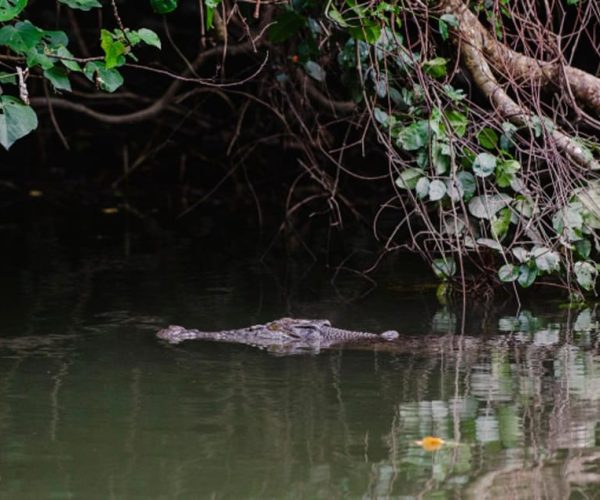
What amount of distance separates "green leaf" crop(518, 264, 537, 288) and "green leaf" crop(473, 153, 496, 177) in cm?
55

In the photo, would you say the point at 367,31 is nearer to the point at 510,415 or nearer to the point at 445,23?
the point at 445,23

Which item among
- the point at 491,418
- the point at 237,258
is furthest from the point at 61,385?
the point at 237,258

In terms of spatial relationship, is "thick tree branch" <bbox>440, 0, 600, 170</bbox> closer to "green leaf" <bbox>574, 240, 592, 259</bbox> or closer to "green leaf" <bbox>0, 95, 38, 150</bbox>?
"green leaf" <bbox>574, 240, 592, 259</bbox>

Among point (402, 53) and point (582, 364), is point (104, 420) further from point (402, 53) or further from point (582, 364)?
point (402, 53)

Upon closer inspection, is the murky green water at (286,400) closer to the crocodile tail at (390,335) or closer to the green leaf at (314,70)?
the crocodile tail at (390,335)

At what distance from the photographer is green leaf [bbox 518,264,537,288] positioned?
7.12 metres

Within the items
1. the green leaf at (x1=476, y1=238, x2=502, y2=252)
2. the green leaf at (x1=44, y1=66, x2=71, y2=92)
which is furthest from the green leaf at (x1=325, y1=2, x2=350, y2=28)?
the green leaf at (x1=44, y1=66, x2=71, y2=92)

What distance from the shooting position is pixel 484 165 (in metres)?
7.01

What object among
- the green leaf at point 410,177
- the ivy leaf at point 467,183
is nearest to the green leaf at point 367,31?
→ the green leaf at point 410,177

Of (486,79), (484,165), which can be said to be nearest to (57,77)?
(484,165)

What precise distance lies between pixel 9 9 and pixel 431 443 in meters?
2.21

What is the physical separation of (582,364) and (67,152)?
1104 centimetres

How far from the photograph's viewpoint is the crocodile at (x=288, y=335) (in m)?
6.51

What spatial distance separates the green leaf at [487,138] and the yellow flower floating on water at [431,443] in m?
2.77
